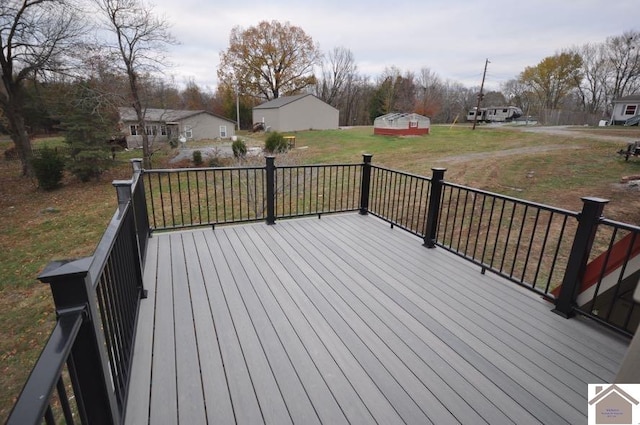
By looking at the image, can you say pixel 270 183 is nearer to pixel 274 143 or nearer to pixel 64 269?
pixel 64 269

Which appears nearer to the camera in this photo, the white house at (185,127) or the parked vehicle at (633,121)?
the white house at (185,127)

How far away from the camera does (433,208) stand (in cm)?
378

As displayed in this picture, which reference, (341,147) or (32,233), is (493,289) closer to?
(32,233)

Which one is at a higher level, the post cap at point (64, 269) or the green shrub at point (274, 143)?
the post cap at point (64, 269)

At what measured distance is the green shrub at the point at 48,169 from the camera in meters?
11.7

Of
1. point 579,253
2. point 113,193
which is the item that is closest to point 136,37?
point 113,193

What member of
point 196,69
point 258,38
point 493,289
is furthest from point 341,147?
point 196,69

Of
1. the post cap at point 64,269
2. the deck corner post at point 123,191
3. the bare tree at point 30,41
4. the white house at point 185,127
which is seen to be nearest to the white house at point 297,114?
the white house at point 185,127

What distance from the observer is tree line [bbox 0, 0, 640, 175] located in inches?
472

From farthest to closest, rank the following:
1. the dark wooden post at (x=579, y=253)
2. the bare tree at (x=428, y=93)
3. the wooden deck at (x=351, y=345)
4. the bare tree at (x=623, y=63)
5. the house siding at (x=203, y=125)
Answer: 1. the bare tree at (x=428, y=93)
2. the bare tree at (x=623, y=63)
3. the house siding at (x=203, y=125)
4. the dark wooden post at (x=579, y=253)
5. the wooden deck at (x=351, y=345)

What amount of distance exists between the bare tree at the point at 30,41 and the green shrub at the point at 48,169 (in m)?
1.53

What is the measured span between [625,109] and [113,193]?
38018 millimetres

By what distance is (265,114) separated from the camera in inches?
1177

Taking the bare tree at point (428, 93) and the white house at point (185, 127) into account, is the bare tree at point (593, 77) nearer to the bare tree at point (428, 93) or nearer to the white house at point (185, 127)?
the bare tree at point (428, 93)
